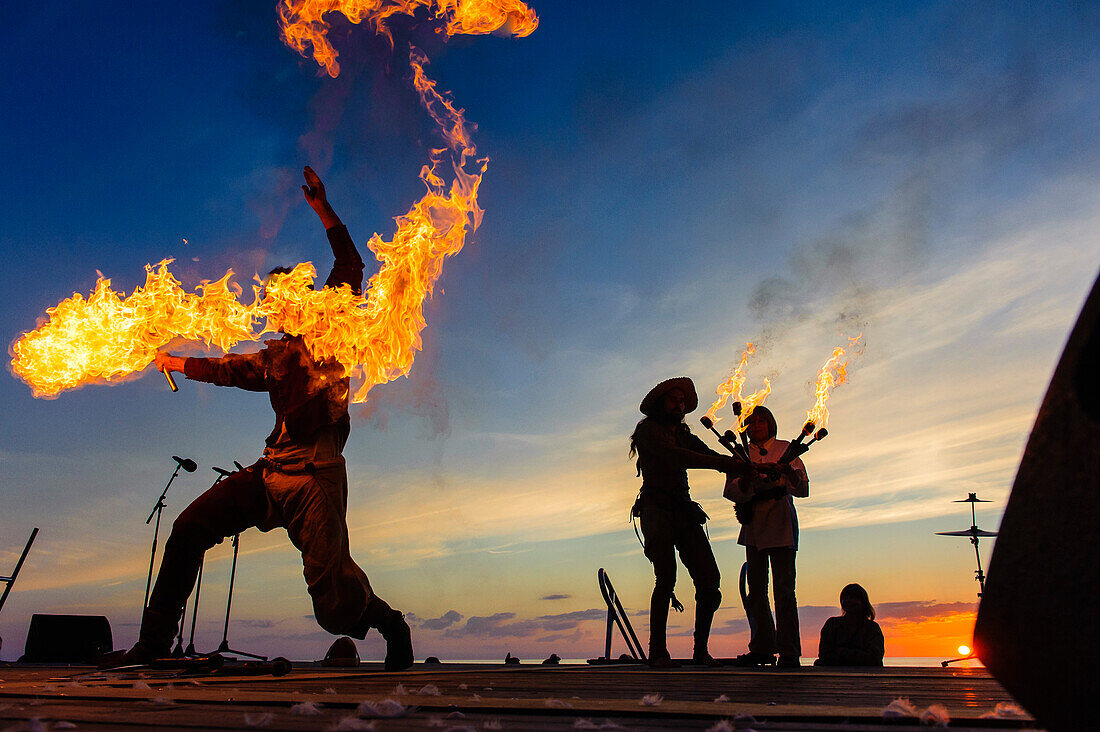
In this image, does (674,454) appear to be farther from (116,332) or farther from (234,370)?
(116,332)

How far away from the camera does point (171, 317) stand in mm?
6059

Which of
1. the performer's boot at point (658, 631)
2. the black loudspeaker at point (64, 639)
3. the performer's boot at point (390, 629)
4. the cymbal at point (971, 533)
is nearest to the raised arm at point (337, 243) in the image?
the performer's boot at point (390, 629)

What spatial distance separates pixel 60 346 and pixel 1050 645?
6.66m

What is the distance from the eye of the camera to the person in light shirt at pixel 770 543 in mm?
6703

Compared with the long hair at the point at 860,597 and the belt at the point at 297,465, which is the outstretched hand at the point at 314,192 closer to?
the belt at the point at 297,465

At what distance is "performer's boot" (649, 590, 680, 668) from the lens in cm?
648

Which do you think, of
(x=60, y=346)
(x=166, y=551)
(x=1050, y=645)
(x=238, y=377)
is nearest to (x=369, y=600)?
(x=166, y=551)

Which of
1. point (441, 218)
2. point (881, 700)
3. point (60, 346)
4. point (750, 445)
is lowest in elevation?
point (881, 700)

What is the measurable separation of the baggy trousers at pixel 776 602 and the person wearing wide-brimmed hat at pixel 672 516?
37cm

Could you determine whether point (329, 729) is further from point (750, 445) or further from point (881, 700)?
point (750, 445)

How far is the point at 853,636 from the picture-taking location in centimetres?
732

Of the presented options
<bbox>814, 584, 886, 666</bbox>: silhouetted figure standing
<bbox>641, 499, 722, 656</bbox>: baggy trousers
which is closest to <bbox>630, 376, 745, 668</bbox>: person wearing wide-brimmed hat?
<bbox>641, 499, 722, 656</bbox>: baggy trousers

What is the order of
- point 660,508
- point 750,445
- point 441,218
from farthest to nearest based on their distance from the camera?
point 750,445 → point 660,508 → point 441,218

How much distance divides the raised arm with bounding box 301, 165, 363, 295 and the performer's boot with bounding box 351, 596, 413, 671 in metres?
2.25
